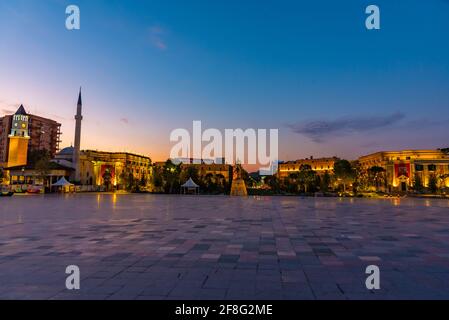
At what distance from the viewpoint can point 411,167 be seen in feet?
344

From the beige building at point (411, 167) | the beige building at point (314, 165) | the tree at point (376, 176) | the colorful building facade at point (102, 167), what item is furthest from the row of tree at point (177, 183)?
the beige building at point (314, 165)

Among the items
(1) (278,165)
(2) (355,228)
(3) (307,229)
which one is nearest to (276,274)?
(3) (307,229)

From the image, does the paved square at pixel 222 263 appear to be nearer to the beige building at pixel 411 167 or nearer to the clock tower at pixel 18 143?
the clock tower at pixel 18 143

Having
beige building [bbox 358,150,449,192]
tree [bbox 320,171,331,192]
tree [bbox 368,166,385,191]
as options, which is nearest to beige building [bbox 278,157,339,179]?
tree [bbox 368,166,385,191]

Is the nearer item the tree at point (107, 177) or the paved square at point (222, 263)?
the paved square at point (222, 263)

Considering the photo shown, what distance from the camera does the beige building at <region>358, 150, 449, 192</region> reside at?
338ft

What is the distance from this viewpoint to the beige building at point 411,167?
4053 inches

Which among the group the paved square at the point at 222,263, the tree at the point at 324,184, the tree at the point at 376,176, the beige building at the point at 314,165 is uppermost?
the beige building at the point at 314,165

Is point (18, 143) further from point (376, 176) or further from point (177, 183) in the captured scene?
point (376, 176)

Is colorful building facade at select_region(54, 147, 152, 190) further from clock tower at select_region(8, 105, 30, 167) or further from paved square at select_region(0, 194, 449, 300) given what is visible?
paved square at select_region(0, 194, 449, 300)

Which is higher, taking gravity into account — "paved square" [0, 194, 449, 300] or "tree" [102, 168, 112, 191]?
"tree" [102, 168, 112, 191]

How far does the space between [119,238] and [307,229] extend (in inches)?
291

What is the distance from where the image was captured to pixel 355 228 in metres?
13.1
